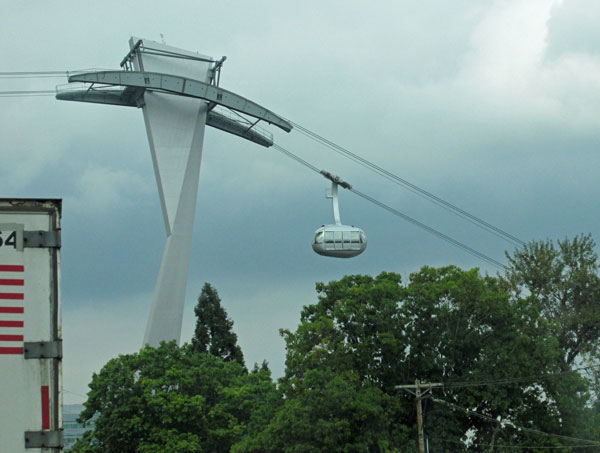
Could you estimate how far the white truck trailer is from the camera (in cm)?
933

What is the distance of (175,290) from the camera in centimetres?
5981

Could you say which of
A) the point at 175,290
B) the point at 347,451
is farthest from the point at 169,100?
the point at 347,451

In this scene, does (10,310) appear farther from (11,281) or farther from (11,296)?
(11,281)

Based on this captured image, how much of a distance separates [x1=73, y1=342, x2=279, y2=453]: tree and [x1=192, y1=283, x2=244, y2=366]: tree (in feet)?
57.6

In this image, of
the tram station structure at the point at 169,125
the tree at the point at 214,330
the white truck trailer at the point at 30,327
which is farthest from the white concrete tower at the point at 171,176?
the white truck trailer at the point at 30,327

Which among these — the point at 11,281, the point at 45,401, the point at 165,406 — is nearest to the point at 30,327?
the point at 11,281

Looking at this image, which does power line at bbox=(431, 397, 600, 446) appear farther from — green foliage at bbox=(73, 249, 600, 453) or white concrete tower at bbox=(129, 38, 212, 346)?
white concrete tower at bbox=(129, 38, 212, 346)

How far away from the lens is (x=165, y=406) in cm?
4791

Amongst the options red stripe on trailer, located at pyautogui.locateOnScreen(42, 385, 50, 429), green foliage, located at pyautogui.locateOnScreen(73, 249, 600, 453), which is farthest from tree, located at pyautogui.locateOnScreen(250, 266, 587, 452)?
red stripe on trailer, located at pyautogui.locateOnScreen(42, 385, 50, 429)

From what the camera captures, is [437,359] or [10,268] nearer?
[10,268]

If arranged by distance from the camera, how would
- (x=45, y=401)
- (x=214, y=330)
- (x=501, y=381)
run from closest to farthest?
(x=45, y=401)
(x=501, y=381)
(x=214, y=330)

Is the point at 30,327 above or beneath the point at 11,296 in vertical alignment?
beneath

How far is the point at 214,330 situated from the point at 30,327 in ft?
203

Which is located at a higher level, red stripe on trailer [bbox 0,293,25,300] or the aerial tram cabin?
the aerial tram cabin
